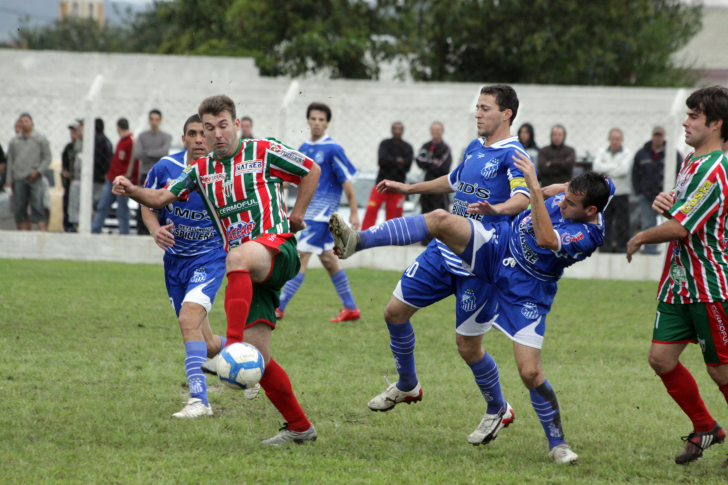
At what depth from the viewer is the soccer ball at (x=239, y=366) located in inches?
147

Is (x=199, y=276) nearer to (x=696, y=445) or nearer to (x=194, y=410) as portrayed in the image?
(x=194, y=410)

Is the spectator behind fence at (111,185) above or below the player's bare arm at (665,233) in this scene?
below

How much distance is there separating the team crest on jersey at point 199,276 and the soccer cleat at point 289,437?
1.20 metres

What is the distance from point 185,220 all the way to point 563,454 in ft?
9.25

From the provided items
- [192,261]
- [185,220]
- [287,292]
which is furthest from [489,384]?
[287,292]

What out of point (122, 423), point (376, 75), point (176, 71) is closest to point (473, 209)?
point (122, 423)

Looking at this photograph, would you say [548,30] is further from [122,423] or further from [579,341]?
[122,423]

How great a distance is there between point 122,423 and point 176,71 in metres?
17.7

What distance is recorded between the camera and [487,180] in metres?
4.72

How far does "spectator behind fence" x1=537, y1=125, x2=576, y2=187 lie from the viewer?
11664mm

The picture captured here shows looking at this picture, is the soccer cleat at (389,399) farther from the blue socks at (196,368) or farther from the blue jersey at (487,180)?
the blue socks at (196,368)

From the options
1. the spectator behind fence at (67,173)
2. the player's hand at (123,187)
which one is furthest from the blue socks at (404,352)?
the spectator behind fence at (67,173)

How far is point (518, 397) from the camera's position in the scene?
18.8ft

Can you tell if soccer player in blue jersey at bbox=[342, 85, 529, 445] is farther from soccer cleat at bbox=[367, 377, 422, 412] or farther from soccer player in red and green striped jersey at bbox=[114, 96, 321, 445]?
soccer player in red and green striped jersey at bbox=[114, 96, 321, 445]
